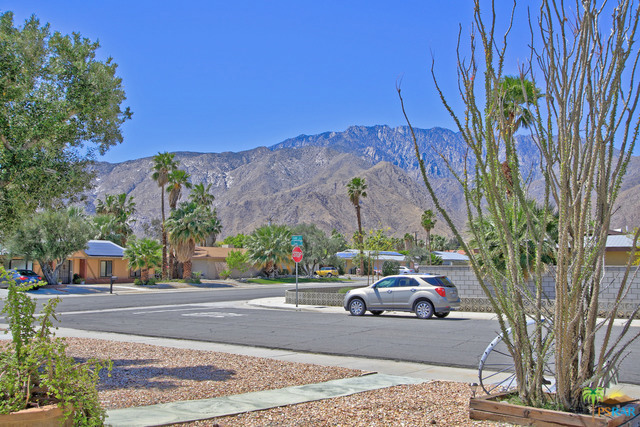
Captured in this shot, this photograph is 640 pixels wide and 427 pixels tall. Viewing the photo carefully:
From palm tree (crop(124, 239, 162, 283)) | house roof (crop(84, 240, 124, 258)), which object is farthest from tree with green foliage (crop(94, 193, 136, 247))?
palm tree (crop(124, 239, 162, 283))

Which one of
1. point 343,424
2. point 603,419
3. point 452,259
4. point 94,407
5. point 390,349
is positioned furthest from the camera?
point 452,259

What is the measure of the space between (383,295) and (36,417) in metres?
17.2

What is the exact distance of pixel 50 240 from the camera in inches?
1751

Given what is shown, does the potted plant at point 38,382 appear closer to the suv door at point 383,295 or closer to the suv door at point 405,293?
the suv door at point 405,293

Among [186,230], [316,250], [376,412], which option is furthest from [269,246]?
[376,412]

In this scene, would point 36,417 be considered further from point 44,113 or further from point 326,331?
point 326,331

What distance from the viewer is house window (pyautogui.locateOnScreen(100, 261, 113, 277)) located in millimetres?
56125

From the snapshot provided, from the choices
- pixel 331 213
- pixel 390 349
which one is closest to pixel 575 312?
pixel 390 349

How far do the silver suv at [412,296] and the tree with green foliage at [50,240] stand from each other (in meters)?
30.9

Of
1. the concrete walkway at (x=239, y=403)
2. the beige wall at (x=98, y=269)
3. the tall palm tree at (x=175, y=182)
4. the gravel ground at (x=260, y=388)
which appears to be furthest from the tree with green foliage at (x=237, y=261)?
the concrete walkway at (x=239, y=403)

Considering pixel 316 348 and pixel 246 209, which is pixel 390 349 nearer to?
pixel 316 348

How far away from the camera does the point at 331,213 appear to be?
6284 inches

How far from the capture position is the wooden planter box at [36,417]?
423 cm

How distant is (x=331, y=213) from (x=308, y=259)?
9159 centimetres
